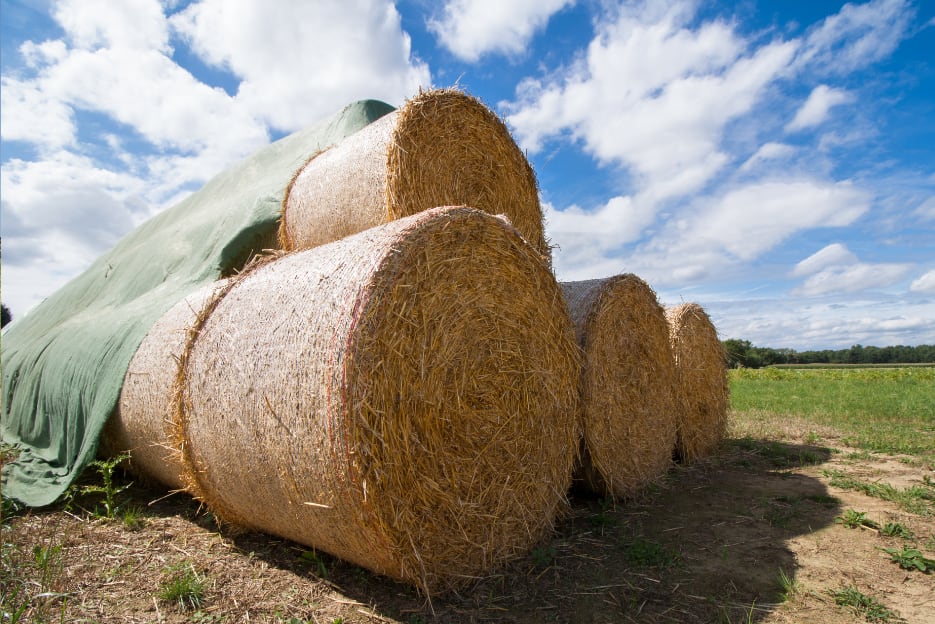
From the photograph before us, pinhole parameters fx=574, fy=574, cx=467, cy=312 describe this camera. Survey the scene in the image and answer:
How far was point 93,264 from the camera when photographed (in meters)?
10.7

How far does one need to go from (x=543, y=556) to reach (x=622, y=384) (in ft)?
5.33

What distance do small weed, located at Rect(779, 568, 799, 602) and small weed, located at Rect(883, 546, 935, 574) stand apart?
67cm

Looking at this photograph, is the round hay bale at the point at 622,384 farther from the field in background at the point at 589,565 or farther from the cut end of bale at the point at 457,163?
the cut end of bale at the point at 457,163

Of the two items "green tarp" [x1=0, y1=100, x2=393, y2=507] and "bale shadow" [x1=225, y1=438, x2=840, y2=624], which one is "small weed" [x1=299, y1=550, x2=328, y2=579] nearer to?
"bale shadow" [x1=225, y1=438, x2=840, y2=624]

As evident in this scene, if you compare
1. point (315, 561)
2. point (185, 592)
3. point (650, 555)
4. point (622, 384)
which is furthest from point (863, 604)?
point (185, 592)

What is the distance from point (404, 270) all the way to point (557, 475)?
1.71m

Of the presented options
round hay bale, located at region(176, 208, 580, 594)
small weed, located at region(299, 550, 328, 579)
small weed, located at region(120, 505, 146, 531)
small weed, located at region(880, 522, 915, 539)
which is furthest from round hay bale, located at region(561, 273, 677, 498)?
small weed, located at region(120, 505, 146, 531)

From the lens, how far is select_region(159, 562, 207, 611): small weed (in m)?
2.88

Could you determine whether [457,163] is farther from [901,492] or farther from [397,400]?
[901,492]

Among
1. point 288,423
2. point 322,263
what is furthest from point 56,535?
point 322,263

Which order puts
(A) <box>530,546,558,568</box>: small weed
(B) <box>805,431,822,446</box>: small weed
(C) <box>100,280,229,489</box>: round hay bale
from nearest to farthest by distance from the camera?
(A) <box>530,546,558,568</box>: small weed < (C) <box>100,280,229,489</box>: round hay bale < (B) <box>805,431,822,446</box>: small weed

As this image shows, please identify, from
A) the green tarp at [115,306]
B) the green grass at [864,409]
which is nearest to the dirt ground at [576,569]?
the green tarp at [115,306]

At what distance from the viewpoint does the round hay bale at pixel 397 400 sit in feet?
8.85

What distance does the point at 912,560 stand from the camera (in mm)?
3182
